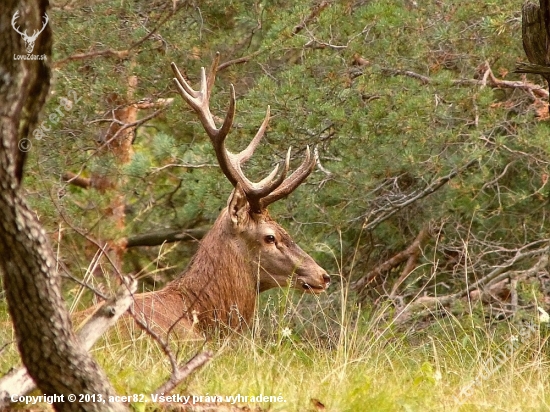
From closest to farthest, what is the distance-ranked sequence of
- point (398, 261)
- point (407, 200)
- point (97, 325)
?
point (97, 325), point (407, 200), point (398, 261)

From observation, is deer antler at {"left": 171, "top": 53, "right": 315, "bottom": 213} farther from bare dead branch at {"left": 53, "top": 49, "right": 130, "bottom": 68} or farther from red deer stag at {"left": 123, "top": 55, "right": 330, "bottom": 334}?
bare dead branch at {"left": 53, "top": 49, "right": 130, "bottom": 68}

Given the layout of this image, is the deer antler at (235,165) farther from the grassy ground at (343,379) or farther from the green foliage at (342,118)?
the grassy ground at (343,379)

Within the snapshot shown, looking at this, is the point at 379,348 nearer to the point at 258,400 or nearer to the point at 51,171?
the point at 258,400

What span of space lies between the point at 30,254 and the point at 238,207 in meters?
4.68

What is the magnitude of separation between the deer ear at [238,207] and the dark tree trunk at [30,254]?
4369 mm

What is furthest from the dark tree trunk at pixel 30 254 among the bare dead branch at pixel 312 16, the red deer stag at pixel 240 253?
the bare dead branch at pixel 312 16

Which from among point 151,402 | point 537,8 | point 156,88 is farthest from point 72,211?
point 151,402

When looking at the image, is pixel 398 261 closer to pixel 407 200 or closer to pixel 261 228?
pixel 407 200

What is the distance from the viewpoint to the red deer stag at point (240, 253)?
7.41 meters

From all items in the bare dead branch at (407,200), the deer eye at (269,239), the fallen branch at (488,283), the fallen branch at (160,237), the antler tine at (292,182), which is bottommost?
the fallen branch at (488,283)

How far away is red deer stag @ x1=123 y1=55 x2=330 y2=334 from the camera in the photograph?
24.3ft

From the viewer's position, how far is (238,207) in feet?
25.0

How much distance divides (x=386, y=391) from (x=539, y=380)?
96cm

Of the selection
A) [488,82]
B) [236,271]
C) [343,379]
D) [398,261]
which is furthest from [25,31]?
[398,261]
